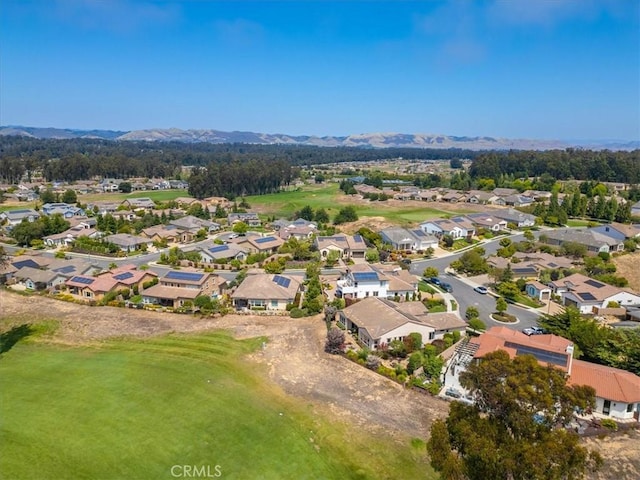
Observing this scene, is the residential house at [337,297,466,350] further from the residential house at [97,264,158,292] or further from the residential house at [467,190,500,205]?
the residential house at [467,190,500,205]

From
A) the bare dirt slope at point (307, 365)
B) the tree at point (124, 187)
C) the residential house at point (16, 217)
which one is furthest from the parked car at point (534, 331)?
the tree at point (124, 187)

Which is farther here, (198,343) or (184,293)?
(184,293)

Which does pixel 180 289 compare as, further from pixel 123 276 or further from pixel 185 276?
pixel 123 276

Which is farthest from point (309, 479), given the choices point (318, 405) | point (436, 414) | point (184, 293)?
point (184, 293)

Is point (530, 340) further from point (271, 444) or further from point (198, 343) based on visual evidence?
point (198, 343)

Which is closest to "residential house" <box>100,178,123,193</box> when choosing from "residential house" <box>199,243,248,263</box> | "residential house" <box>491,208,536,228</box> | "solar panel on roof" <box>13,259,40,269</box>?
"solar panel on roof" <box>13,259,40,269</box>

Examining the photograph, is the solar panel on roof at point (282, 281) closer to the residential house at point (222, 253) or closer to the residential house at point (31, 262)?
the residential house at point (222, 253)
